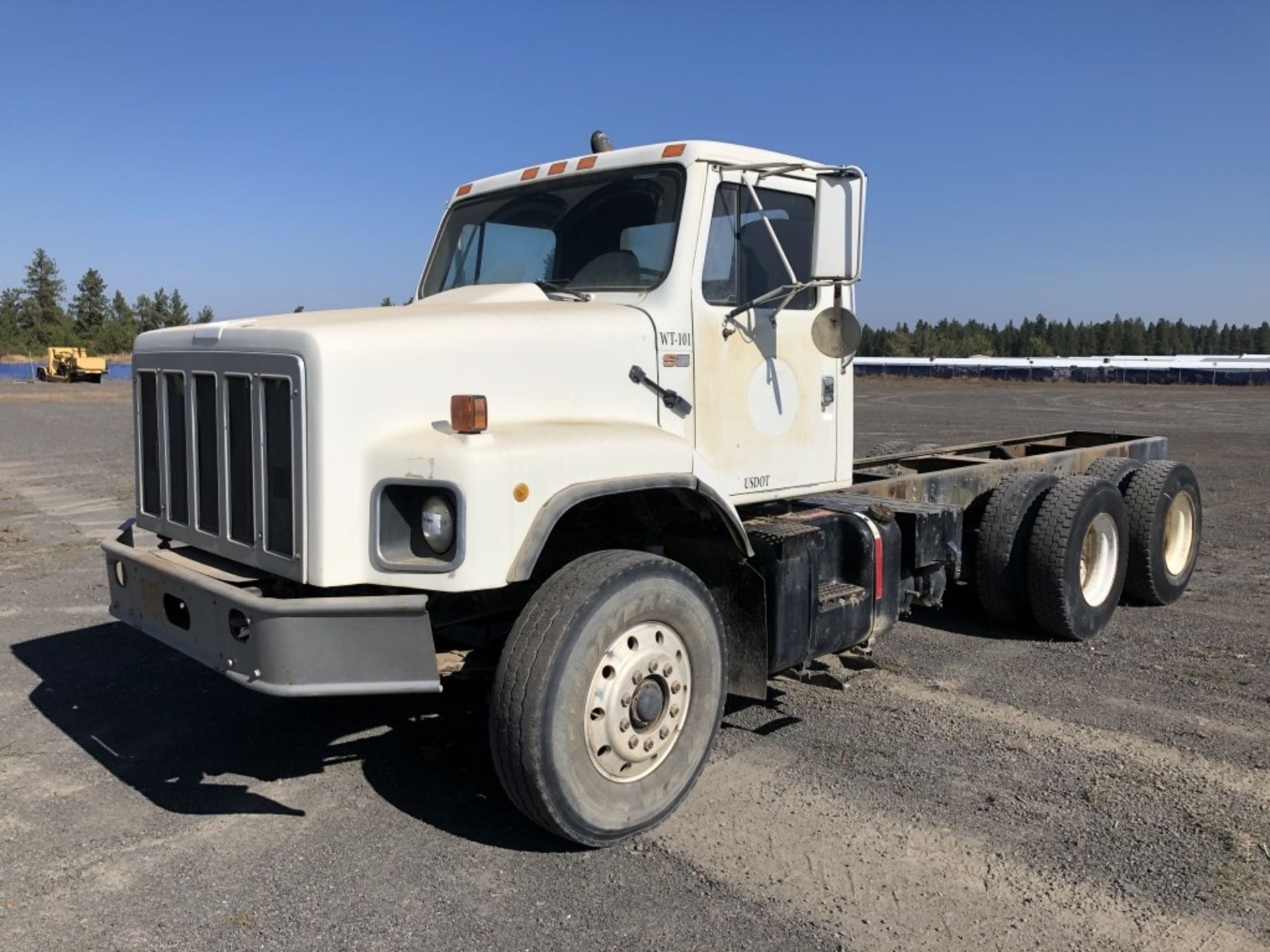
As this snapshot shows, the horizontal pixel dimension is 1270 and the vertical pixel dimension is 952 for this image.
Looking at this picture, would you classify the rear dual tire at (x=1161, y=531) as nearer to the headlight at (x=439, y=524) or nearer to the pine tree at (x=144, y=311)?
the headlight at (x=439, y=524)

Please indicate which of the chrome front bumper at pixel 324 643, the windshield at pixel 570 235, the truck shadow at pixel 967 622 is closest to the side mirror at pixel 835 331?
the windshield at pixel 570 235

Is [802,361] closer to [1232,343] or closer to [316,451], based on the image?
[316,451]

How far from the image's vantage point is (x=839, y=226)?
4.31 meters

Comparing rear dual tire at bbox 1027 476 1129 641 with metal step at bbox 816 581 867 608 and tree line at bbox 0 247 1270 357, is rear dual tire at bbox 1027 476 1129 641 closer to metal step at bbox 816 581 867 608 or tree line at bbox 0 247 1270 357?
metal step at bbox 816 581 867 608

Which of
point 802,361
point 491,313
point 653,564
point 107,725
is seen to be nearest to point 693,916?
point 653,564

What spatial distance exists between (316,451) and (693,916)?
6.41 feet

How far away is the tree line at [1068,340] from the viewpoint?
113688 millimetres

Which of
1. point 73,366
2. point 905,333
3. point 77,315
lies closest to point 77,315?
point 77,315

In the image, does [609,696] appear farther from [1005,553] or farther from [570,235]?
[1005,553]

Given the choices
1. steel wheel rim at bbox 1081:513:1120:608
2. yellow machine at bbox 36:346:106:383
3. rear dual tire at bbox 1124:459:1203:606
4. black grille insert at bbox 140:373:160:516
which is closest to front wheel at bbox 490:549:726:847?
black grille insert at bbox 140:373:160:516

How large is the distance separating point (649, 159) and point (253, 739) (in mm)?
3271

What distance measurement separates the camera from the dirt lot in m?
3.37

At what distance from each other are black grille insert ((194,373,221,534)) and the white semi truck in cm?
2

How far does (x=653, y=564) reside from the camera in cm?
391
